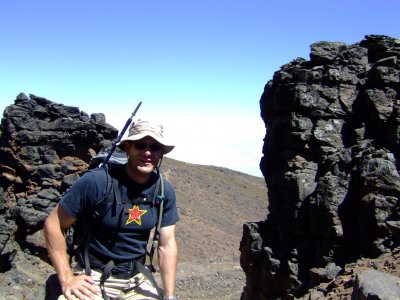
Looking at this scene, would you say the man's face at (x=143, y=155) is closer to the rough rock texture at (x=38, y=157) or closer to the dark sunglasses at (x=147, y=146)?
the dark sunglasses at (x=147, y=146)

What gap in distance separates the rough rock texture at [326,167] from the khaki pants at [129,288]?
1096 centimetres

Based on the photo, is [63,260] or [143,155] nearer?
[63,260]

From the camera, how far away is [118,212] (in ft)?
18.0

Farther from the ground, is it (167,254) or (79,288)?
(167,254)

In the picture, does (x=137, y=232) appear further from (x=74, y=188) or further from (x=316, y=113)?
(x=316, y=113)

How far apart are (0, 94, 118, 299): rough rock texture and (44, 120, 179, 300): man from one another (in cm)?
2105

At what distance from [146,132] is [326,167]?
14.5 m

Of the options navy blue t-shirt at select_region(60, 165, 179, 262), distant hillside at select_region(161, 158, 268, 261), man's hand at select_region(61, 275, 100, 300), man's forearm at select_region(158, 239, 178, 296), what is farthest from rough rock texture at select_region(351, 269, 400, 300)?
distant hillside at select_region(161, 158, 268, 261)

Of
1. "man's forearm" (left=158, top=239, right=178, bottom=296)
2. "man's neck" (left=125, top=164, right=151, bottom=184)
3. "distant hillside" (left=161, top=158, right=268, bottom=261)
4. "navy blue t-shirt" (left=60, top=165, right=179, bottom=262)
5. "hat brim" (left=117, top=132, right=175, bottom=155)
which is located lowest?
"distant hillside" (left=161, top=158, right=268, bottom=261)

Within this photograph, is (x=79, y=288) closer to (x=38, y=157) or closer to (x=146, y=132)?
(x=146, y=132)

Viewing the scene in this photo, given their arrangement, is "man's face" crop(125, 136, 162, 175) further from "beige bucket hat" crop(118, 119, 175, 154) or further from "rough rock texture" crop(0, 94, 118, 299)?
"rough rock texture" crop(0, 94, 118, 299)

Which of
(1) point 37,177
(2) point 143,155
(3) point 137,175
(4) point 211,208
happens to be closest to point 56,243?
(3) point 137,175

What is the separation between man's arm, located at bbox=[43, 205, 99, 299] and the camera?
5.16 metres

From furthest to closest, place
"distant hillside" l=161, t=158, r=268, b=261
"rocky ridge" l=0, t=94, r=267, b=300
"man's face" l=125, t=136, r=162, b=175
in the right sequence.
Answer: "distant hillside" l=161, t=158, r=268, b=261
"rocky ridge" l=0, t=94, r=267, b=300
"man's face" l=125, t=136, r=162, b=175
